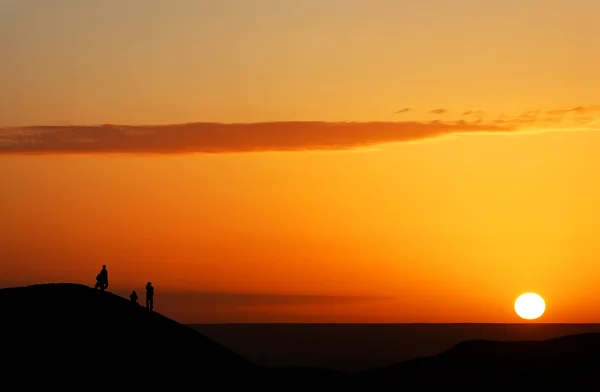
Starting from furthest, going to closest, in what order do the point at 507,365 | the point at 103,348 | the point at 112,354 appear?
the point at 507,365, the point at 103,348, the point at 112,354

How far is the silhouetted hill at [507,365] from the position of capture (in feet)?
237

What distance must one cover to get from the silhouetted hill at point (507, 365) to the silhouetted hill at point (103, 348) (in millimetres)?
10206

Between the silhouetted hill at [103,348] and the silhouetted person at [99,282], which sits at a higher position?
the silhouetted person at [99,282]

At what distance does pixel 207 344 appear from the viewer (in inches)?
2557

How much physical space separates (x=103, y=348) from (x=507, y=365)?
27.2 m

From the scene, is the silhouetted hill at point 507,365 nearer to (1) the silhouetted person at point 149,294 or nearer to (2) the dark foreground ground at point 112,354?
(2) the dark foreground ground at point 112,354

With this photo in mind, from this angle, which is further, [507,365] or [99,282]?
[507,365]

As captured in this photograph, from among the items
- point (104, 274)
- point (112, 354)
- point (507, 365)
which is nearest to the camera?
point (112, 354)

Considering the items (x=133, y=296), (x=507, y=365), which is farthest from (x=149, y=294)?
(x=507, y=365)

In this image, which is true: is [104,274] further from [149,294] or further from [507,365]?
[507,365]

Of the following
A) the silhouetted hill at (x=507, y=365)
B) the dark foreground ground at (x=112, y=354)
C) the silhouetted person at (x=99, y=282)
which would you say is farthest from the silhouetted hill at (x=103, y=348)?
the silhouetted hill at (x=507, y=365)

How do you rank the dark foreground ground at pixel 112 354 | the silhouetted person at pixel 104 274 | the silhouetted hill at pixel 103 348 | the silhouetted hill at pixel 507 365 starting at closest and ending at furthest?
the dark foreground ground at pixel 112 354, the silhouetted hill at pixel 103 348, the silhouetted person at pixel 104 274, the silhouetted hill at pixel 507 365

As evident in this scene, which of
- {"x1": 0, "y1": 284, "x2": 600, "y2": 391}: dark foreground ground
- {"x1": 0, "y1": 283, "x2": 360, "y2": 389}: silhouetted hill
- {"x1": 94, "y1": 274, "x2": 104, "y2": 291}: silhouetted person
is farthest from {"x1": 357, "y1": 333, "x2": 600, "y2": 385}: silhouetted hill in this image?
{"x1": 94, "y1": 274, "x2": 104, "y2": 291}: silhouetted person

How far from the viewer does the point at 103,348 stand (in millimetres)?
59500
